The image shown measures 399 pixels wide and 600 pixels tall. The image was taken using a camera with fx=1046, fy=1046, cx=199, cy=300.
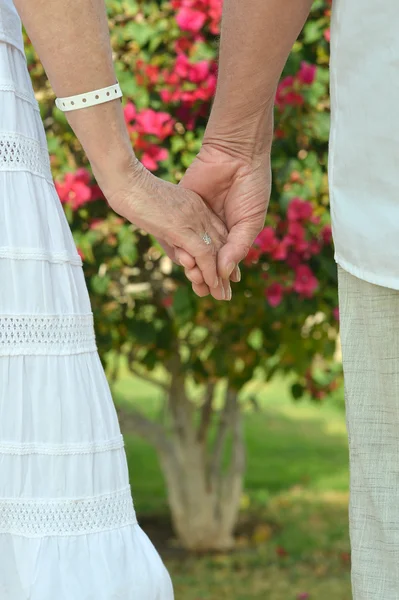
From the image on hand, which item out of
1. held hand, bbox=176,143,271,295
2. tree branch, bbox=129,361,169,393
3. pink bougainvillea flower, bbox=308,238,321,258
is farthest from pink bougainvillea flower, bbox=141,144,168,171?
tree branch, bbox=129,361,169,393

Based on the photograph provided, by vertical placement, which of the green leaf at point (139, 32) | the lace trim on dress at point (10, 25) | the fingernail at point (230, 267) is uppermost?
the green leaf at point (139, 32)

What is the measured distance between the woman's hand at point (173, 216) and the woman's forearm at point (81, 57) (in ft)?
0.24

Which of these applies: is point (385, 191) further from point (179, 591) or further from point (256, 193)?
point (179, 591)

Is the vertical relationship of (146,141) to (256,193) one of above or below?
above

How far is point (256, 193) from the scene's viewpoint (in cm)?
190

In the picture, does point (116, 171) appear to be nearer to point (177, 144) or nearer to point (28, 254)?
point (28, 254)

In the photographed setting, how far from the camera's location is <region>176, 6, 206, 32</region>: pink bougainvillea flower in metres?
3.37

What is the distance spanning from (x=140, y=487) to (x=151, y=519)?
2.51 ft

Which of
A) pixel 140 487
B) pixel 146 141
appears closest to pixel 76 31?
pixel 146 141

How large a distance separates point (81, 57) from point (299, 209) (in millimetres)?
1800

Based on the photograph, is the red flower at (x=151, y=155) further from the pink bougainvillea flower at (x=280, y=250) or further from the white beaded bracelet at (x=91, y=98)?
the white beaded bracelet at (x=91, y=98)

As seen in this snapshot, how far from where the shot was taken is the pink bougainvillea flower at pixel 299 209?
3.33 m

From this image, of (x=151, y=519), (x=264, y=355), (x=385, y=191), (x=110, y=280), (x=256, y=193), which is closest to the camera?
(x=385, y=191)

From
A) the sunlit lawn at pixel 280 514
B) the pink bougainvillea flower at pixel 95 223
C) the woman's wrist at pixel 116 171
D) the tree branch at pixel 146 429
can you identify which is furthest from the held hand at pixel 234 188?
the tree branch at pixel 146 429
